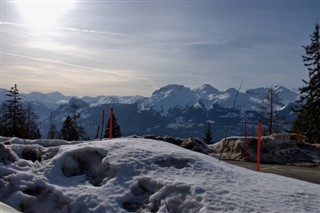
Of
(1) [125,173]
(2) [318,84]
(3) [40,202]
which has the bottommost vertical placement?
(3) [40,202]

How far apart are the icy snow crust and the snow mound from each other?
40.1 feet

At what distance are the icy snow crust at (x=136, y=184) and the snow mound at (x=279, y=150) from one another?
1222cm

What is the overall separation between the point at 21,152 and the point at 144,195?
3.48 m

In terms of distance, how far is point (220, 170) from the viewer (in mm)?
7852

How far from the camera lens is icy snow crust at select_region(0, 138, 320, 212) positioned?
21.4 ft

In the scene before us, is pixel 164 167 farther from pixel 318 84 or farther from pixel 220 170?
pixel 318 84

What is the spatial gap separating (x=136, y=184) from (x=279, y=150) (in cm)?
1515

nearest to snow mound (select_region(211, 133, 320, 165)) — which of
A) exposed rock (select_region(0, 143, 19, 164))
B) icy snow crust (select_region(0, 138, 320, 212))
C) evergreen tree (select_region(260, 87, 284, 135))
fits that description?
icy snow crust (select_region(0, 138, 320, 212))

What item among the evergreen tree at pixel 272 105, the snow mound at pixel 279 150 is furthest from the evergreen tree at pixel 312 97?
the snow mound at pixel 279 150

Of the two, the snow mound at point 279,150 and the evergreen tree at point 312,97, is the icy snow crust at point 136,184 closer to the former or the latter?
the snow mound at point 279,150

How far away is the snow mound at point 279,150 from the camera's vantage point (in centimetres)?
2002

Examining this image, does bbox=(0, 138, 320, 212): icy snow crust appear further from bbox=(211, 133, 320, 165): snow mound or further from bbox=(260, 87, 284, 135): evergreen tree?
bbox=(260, 87, 284, 135): evergreen tree

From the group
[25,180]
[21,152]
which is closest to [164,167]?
[25,180]

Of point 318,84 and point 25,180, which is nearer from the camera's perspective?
point 25,180
